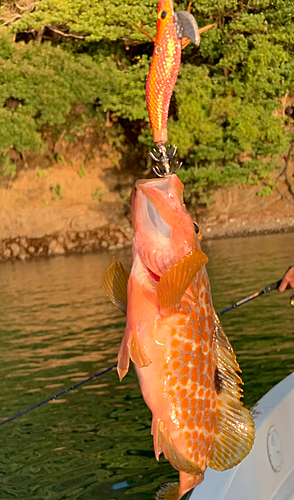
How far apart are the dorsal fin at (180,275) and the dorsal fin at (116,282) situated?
0.20 m

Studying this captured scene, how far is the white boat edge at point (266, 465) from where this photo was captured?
331 cm

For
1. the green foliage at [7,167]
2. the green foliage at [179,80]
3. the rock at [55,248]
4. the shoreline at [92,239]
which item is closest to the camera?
the green foliage at [179,80]

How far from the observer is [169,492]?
2.46 meters

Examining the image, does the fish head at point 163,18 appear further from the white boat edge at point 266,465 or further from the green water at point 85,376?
the green water at point 85,376

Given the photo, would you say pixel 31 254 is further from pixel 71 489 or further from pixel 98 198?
pixel 71 489

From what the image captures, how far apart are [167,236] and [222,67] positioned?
2697 cm

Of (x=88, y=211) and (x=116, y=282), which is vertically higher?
(x=116, y=282)

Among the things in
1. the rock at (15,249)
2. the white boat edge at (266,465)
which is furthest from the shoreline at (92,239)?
the white boat edge at (266,465)

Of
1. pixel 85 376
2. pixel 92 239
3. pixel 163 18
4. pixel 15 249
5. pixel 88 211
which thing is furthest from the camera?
pixel 88 211

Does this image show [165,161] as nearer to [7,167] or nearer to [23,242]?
[23,242]

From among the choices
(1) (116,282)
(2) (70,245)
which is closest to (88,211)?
(2) (70,245)

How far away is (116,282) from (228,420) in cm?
59

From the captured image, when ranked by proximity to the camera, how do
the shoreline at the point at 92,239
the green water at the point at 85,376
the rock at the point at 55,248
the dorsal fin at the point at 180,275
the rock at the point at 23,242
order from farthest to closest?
the rock at the point at 23,242 → the rock at the point at 55,248 → the shoreline at the point at 92,239 → the green water at the point at 85,376 → the dorsal fin at the point at 180,275

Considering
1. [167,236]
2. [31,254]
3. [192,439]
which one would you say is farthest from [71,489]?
[31,254]
